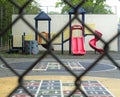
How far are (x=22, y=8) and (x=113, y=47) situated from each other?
75.3 feet

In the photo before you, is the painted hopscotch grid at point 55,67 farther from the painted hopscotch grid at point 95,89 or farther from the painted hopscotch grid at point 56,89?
the painted hopscotch grid at point 95,89

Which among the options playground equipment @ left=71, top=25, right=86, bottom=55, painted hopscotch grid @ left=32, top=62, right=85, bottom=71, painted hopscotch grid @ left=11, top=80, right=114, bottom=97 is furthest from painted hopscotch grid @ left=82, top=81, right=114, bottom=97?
playground equipment @ left=71, top=25, right=86, bottom=55

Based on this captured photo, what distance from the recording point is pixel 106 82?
10289mm

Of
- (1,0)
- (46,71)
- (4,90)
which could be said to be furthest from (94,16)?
(4,90)

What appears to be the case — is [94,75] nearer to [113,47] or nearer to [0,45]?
[113,47]

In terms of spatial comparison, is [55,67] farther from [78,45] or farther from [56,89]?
[78,45]

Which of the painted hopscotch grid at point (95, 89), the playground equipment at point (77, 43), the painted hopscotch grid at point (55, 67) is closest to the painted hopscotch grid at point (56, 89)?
the painted hopscotch grid at point (95, 89)

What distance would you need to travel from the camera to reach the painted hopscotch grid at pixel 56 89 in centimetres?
824

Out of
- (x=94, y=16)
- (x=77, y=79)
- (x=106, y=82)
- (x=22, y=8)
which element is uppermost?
(x=94, y=16)

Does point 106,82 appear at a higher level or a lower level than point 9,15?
lower

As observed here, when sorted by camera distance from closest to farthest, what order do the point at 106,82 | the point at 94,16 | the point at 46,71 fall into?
the point at 106,82 < the point at 46,71 < the point at 94,16

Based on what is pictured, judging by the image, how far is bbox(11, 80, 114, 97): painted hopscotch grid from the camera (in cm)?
824

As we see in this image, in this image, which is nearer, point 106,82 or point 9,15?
point 106,82

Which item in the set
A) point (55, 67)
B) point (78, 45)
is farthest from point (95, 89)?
point (78, 45)
